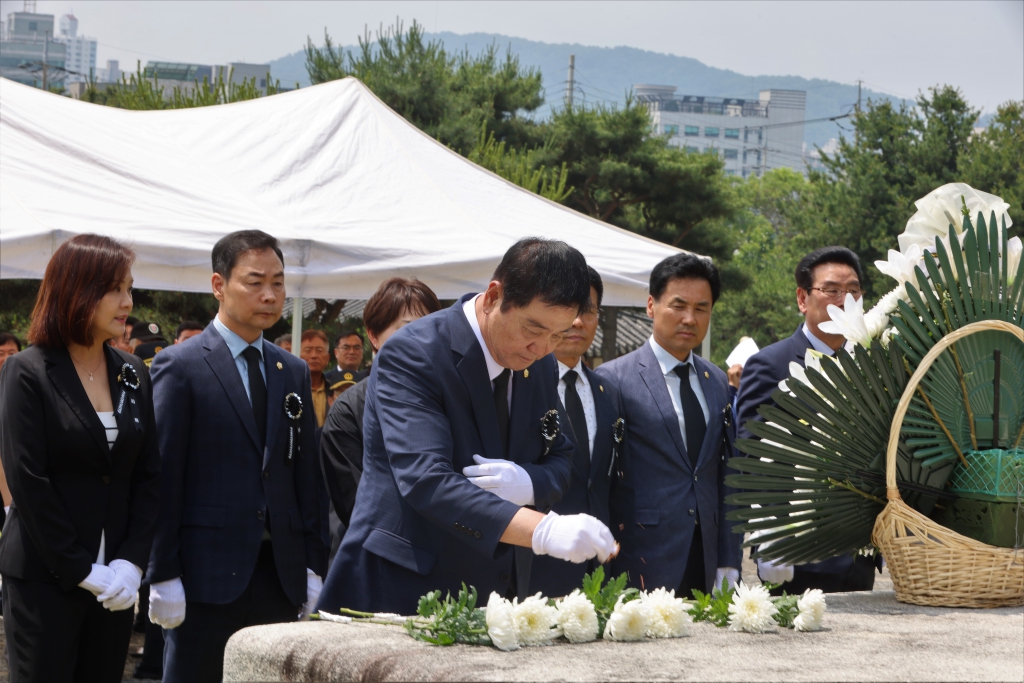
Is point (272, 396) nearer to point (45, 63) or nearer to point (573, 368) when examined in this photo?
point (573, 368)

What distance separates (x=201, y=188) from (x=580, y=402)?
10.6 ft

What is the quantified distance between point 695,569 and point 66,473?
210 centimetres

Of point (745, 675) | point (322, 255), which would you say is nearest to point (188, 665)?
point (745, 675)

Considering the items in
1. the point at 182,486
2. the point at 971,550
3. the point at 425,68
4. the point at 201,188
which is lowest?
the point at 182,486

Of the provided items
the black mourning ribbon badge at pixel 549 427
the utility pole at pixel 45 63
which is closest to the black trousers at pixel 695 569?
the black mourning ribbon badge at pixel 549 427

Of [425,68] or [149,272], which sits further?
[425,68]

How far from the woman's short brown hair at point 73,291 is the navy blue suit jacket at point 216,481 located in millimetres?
376

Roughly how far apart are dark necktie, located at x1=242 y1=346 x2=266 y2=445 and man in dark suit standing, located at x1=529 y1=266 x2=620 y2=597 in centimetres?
99

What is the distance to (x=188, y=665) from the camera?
3203 millimetres

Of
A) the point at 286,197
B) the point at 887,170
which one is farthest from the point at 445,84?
Result: the point at 286,197

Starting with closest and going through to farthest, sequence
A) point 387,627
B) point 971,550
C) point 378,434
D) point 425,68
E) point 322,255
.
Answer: point 387,627 → point 971,550 → point 378,434 → point 322,255 → point 425,68

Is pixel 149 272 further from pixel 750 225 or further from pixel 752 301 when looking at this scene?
pixel 750 225

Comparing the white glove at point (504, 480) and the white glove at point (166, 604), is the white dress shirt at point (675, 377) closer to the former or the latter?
the white glove at point (504, 480)

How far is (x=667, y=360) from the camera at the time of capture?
376 centimetres
